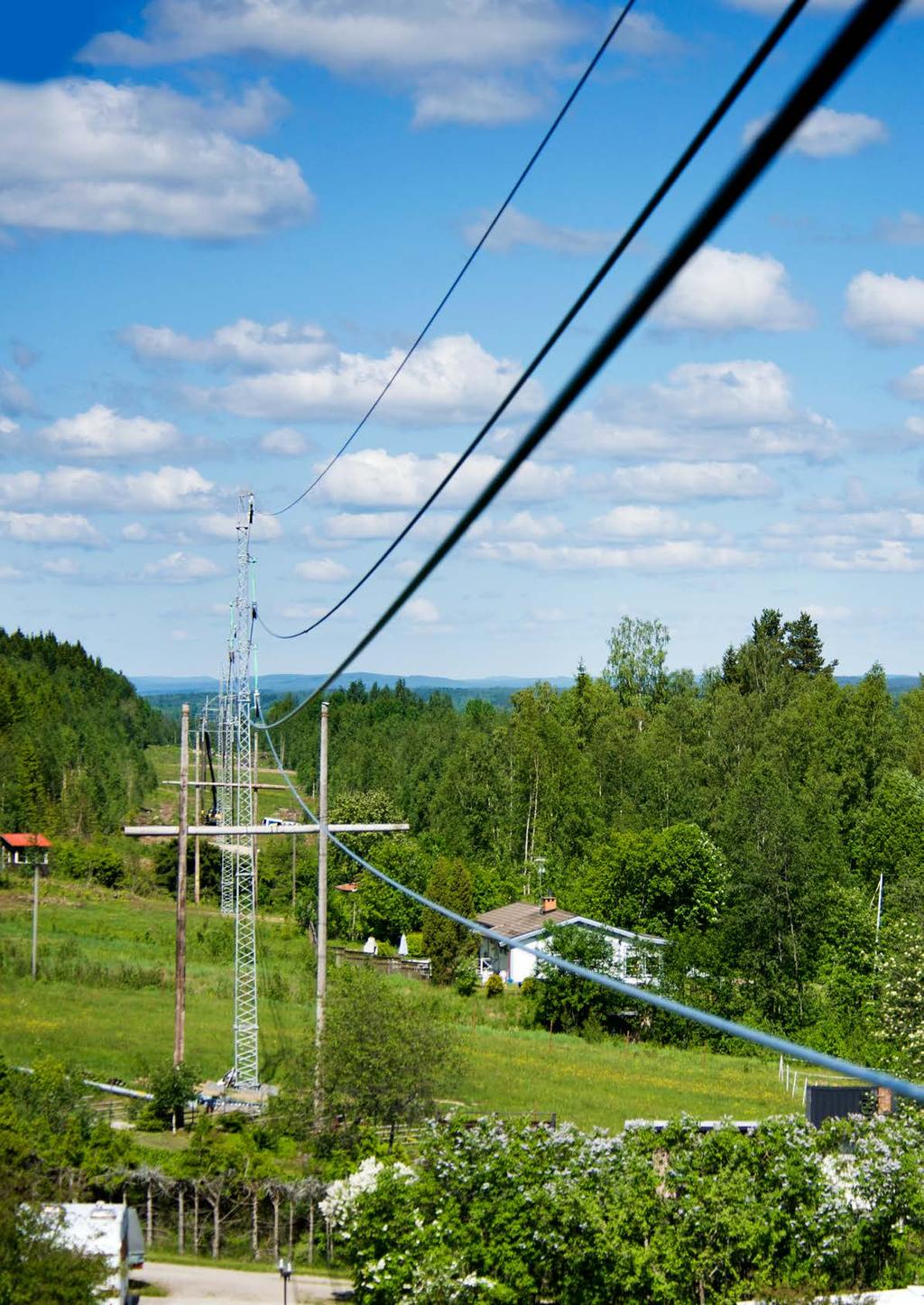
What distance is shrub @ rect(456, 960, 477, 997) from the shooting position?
42.5 meters

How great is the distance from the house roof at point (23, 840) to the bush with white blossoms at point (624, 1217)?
162ft

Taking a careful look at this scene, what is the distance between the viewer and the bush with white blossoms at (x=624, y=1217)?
16.0 m

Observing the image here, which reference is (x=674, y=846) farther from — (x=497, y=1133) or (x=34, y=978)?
(x=497, y=1133)

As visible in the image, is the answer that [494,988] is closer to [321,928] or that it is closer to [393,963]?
[393,963]

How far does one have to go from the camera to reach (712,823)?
51.8m

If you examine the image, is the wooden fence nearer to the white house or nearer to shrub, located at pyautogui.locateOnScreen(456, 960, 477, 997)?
shrub, located at pyautogui.locateOnScreen(456, 960, 477, 997)

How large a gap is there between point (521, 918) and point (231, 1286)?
87.6 ft

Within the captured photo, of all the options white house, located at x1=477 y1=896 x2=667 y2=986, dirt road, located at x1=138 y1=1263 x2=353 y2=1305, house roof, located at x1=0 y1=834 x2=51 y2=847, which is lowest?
dirt road, located at x1=138 y1=1263 x2=353 y2=1305

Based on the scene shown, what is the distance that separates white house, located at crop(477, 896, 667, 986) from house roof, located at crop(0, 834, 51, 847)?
27.6 meters

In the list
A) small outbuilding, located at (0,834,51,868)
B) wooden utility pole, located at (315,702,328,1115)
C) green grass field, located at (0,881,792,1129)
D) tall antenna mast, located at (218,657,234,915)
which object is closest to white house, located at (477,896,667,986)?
green grass field, located at (0,881,792,1129)

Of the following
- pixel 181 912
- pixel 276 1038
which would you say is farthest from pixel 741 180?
pixel 276 1038

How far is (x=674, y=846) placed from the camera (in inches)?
1809

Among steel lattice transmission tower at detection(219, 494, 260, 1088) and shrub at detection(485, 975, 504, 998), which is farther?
shrub at detection(485, 975, 504, 998)

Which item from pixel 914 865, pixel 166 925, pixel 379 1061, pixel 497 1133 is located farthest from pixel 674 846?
pixel 497 1133
